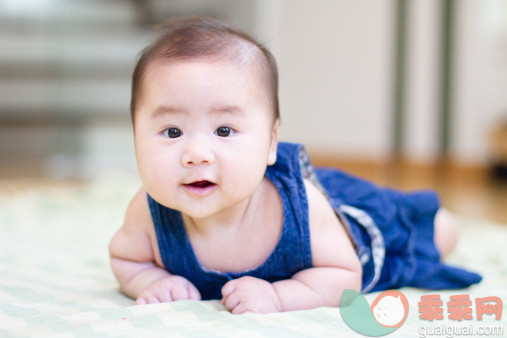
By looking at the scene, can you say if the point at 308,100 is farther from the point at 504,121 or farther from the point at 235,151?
the point at 235,151

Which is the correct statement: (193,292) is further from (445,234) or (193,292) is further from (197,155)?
(445,234)

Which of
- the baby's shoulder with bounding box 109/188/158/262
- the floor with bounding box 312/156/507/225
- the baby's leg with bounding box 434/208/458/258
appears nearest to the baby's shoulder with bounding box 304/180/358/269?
the baby's shoulder with bounding box 109/188/158/262

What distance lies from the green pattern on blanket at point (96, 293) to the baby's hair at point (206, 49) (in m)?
0.25

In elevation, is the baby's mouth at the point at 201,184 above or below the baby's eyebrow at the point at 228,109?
below

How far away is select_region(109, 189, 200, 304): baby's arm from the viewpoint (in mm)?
804

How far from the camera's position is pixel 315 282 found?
0.76 m

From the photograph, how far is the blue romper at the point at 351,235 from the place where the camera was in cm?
78

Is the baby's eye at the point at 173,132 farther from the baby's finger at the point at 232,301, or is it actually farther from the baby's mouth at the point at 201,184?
the baby's finger at the point at 232,301

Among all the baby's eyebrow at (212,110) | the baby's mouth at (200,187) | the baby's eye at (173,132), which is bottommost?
the baby's mouth at (200,187)

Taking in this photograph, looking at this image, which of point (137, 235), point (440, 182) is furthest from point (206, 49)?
point (440, 182)

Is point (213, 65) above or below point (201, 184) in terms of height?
above

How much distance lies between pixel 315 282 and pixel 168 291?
0.19 m

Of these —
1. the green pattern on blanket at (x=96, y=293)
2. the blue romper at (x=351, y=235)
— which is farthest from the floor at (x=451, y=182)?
the blue romper at (x=351, y=235)

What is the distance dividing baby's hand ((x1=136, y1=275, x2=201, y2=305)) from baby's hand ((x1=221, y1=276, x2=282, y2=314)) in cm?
6
